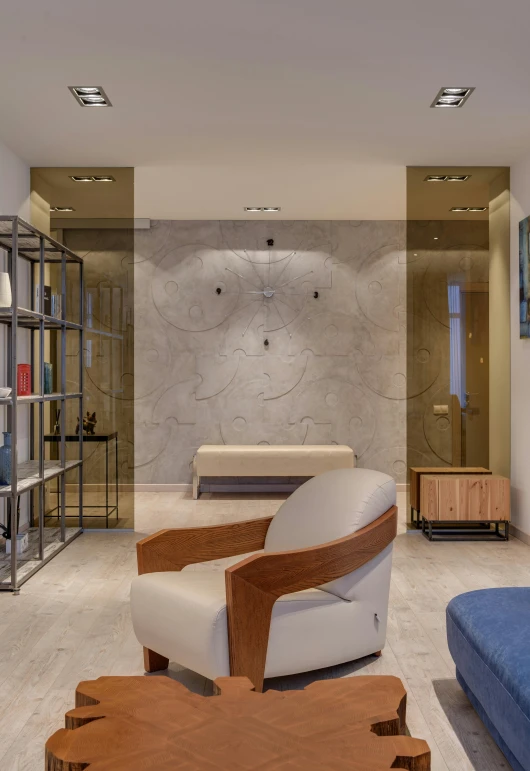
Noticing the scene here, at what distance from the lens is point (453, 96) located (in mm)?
4332

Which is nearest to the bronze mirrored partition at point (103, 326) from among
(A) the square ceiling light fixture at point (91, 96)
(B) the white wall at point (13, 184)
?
(B) the white wall at point (13, 184)

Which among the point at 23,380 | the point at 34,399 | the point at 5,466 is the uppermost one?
the point at 23,380

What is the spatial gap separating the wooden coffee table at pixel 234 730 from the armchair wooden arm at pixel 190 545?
1.08 metres

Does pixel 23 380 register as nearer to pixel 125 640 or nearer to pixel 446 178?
pixel 125 640

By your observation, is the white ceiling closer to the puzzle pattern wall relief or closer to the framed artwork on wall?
the framed artwork on wall

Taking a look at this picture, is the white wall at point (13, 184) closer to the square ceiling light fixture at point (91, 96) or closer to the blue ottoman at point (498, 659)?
the square ceiling light fixture at point (91, 96)

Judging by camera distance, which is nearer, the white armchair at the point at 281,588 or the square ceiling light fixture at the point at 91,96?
the white armchair at the point at 281,588

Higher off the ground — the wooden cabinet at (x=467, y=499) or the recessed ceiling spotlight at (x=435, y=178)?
the recessed ceiling spotlight at (x=435, y=178)

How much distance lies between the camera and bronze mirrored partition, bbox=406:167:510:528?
5762mm

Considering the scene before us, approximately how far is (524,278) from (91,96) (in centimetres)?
322

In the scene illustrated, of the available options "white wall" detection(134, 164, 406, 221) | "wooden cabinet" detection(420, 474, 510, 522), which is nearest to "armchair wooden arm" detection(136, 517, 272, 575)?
"wooden cabinet" detection(420, 474, 510, 522)

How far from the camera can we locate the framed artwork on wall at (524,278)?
209 inches

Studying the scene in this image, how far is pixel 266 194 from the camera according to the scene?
666 centimetres

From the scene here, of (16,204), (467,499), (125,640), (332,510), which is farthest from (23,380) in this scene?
(467,499)
